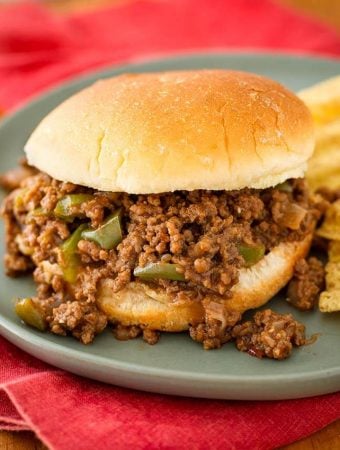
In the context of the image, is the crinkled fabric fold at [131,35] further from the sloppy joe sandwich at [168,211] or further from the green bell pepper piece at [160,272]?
the green bell pepper piece at [160,272]

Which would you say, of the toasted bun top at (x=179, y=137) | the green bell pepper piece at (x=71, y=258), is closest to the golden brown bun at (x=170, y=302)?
the green bell pepper piece at (x=71, y=258)

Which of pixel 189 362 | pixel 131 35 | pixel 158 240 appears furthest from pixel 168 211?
pixel 131 35

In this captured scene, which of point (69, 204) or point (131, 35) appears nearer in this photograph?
point (69, 204)

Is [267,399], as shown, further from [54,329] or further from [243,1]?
[243,1]

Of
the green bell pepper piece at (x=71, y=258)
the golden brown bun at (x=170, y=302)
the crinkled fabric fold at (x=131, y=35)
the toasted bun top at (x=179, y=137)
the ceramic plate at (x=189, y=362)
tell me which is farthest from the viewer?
the crinkled fabric fold at (x=131, y=35)

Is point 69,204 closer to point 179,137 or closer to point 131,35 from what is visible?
point 179,137
